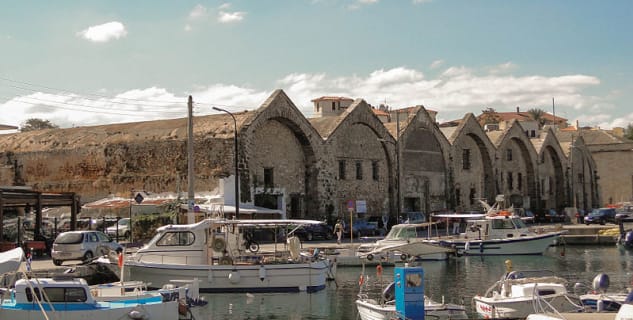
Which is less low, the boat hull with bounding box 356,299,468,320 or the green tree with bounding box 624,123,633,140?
the green tree with bounding box 624,123,633,140

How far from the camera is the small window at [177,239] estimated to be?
27.0 meters

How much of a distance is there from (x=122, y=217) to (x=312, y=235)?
36.6ft

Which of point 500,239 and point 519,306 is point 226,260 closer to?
point 519,306

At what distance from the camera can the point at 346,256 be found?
34.8 metres

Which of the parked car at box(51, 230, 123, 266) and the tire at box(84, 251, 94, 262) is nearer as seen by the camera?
the parked car at box(51, 230, 123, 266)

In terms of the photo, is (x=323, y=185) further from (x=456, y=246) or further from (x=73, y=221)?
(x=73, y=221)

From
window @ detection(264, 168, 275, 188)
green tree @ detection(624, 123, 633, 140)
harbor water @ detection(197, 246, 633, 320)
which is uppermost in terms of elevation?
green tree @ detection(624, 123, 633, 140)

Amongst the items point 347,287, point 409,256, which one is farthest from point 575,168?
point 347,287

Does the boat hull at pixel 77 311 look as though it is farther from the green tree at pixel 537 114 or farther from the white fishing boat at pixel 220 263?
the green tree at pixel 537 114

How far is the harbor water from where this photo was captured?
23.3 m

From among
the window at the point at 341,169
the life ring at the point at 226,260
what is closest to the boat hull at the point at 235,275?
the life ring at the point at 226,260

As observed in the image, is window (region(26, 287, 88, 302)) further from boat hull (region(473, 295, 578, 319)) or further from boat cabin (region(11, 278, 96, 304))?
boat hull (region(473, 295, 578, 319))

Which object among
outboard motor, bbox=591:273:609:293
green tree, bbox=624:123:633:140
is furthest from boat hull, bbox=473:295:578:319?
green tree, bbox=624:123:633:140

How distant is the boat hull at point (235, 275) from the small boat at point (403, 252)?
867cm
